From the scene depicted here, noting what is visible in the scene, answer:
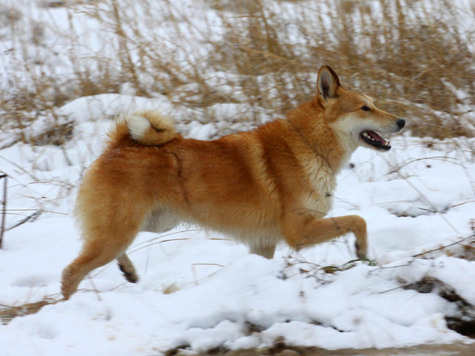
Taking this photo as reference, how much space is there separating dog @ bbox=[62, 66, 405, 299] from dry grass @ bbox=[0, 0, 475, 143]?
223 cm

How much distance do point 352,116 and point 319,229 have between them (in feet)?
2.81

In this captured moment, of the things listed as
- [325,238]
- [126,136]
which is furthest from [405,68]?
[126,136]

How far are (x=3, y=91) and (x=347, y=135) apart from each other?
4.74 meters

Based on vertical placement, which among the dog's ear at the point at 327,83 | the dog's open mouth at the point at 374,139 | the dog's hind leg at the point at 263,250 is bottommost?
the dog's hind leg at the point at 263,250

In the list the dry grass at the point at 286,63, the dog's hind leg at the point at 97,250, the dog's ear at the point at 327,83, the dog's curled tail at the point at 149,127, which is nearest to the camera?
Answer: the dog's hind leg at the point at 97,250

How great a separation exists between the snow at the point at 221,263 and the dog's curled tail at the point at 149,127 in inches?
34.3

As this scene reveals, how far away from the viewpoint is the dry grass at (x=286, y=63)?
20.0 ft

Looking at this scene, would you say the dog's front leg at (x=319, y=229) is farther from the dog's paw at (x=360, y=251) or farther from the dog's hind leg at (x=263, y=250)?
the dog's hind leg at (x=263, y=250)

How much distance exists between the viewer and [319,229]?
3492 millimetres

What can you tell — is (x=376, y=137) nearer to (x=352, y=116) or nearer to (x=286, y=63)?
(x=352, y=116)

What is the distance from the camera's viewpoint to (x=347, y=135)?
3748 mm

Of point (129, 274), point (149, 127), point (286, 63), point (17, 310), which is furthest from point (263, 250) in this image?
point (286, 63)

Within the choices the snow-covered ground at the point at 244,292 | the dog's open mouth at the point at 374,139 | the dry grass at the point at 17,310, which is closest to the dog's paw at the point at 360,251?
the snow-covered ground at the point at 244,292

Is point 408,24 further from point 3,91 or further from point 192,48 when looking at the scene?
point 3,91
